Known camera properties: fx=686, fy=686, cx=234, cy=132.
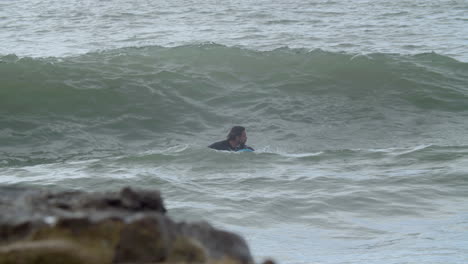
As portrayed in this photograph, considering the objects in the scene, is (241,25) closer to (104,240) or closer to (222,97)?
(222,97)

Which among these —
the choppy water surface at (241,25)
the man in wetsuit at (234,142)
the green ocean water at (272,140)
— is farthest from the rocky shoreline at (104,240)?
the choppy water surface at (241,25)

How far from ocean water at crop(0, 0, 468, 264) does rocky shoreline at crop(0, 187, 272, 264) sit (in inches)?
102

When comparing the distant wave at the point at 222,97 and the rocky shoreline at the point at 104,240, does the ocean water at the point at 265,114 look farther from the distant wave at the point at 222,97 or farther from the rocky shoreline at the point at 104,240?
the rocky shoreline at the point at 104,240

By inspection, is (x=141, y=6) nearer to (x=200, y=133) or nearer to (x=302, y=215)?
(x=200, y=133)

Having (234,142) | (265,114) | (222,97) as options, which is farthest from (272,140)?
(222,97)

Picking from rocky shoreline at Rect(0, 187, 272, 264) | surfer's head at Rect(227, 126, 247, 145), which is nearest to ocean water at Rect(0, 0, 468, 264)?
surfer's head at Rect(227, 126, 247, 145)

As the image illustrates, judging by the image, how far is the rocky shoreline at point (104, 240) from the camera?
5.80 ft

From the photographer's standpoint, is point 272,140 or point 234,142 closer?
point 234,142

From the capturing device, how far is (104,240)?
5.91 ft

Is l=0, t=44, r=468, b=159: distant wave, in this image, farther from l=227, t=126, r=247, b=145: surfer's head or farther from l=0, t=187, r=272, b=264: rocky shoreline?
l=0, t=187, r=272, b=264: rocky shoreline

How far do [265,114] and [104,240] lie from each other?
41.9 feet

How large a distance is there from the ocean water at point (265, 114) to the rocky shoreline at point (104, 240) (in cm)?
259

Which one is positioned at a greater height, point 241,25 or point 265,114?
point 241,25

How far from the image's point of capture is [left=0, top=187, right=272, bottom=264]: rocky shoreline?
1.77m
